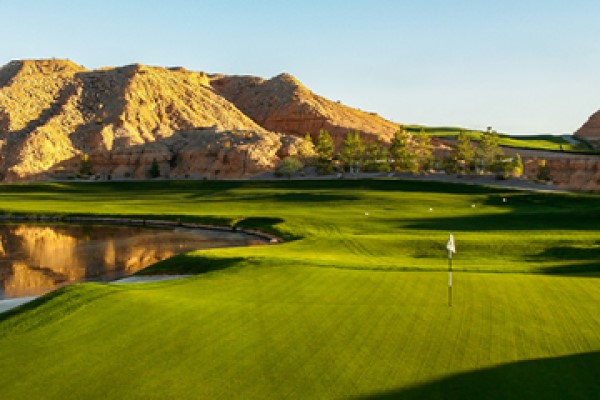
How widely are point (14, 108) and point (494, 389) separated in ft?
527

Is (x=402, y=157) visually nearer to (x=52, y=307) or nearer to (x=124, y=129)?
(x=124, y=129)

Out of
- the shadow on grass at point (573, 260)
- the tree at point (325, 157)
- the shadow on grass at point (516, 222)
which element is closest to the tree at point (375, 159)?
the tree at point (325, 157)

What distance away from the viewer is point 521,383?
10.6 meters

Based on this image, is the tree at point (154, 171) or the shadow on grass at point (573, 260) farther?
the tree at point (154, 171)

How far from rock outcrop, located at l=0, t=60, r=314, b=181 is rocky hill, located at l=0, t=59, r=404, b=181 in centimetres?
24

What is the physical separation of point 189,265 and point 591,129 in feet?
631

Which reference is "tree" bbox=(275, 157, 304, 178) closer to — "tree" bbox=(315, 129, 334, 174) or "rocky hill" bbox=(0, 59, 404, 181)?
"tree" bbox=(315, 129, 334, 174)

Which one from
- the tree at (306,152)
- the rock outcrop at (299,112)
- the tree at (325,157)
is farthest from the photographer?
the rock outcrop at (299,112)

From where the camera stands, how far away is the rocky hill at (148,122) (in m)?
123

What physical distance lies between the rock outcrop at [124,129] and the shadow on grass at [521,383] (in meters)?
104

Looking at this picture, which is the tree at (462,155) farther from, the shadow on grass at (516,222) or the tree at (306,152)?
the shadow on grass at (516,222)

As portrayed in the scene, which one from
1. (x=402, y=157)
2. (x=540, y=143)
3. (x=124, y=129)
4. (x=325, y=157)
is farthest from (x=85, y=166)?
(x=540, y=143)

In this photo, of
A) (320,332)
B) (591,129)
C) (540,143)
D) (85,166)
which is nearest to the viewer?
(320,332)

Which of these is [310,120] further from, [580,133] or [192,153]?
[580,133]
